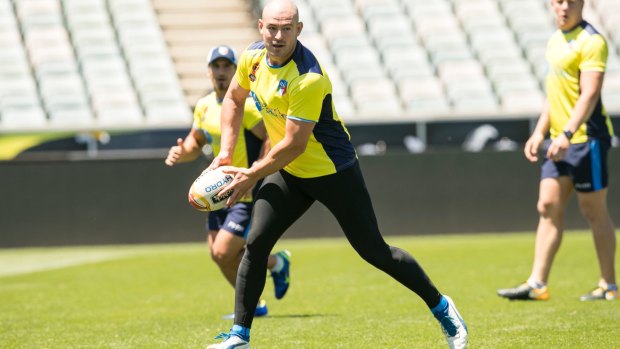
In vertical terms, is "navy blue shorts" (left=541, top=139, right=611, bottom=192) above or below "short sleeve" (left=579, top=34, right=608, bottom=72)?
below

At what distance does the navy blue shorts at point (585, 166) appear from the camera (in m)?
8.49

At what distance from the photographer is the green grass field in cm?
700

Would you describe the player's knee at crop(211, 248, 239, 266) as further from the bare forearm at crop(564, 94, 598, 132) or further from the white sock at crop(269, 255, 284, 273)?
the bare forearm at crop(564, 94, 598, 132)

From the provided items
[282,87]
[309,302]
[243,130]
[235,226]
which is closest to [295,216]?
[282,87]

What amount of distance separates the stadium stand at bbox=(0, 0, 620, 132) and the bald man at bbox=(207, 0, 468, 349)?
12.7 meters

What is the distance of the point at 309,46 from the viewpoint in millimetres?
22266

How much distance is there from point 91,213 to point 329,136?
388 inches

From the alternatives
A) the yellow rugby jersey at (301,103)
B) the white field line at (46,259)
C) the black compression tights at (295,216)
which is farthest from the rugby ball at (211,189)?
the white field line at (46,259)

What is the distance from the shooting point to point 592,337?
6715mm

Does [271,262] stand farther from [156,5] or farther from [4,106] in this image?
[156,5]

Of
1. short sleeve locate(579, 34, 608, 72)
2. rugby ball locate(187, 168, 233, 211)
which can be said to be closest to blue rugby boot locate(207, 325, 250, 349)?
rugby ball locate(187, 168, 233, 211)

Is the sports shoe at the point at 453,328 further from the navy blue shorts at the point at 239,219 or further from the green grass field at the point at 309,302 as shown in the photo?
the navy blue shorts at the point at 239,219

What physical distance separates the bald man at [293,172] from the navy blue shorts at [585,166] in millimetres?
2646

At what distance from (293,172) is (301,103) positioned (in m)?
0.51
